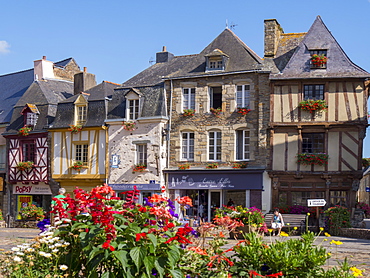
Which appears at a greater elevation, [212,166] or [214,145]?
[214,145]

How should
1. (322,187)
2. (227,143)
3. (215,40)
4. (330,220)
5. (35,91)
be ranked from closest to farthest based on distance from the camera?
(330,220) < (322,187) < (227,143) < (215,40) < (35,91)

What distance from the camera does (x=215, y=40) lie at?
2700cm

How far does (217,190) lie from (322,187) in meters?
4.73

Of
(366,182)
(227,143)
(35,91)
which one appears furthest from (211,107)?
(366,182)

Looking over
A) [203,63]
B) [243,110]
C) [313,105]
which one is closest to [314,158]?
[313,105]

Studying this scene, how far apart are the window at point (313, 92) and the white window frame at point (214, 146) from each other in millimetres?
4237

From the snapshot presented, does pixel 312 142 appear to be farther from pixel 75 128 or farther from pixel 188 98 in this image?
pixel 75 128

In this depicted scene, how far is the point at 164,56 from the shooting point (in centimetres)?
2895

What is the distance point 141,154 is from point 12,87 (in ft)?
40.7

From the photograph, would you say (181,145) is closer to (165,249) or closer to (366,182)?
(165,249)

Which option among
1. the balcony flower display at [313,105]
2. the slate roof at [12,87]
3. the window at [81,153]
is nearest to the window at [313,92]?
the balcony flower display at [313,105]

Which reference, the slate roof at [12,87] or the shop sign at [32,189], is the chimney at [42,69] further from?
the shop sign at [32,189]

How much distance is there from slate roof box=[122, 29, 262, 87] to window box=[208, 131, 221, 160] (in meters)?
2.80

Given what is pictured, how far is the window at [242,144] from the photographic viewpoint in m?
24.3
